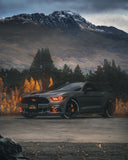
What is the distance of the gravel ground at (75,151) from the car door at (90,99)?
750cm

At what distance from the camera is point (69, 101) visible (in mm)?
15227

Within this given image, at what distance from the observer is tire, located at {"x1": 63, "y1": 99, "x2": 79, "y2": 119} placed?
1513 centimetres

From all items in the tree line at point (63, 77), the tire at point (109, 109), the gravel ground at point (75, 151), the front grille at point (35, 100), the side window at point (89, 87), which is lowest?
the gravel ground at point (75, 151)

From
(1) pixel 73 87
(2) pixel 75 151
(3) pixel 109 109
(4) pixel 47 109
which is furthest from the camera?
(3) pixel 109 109

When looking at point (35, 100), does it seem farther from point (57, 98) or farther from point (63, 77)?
point (63, 77)

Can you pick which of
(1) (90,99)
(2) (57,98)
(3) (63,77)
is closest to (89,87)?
(1) (90,99)

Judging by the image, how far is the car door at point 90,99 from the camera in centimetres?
1575

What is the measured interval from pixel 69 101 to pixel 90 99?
1.30 meters

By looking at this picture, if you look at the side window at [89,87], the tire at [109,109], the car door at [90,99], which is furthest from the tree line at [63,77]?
the car door at [90,99]

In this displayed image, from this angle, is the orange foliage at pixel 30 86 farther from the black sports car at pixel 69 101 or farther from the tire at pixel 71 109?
the tire at pixel 71 109

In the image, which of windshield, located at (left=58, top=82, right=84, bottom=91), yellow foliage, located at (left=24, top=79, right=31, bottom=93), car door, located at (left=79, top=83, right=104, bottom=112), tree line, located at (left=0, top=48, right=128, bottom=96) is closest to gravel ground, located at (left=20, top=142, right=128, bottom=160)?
car door, located at (left=79, top=83, right=104, bottom=112)

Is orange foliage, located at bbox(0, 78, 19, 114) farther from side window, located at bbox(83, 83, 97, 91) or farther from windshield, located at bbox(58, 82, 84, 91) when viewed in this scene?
side window, located at bbox(83, 83, 97, 91)

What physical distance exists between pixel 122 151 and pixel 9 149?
3011 mm

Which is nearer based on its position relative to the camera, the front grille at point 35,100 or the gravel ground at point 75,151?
the gravel ground at point 75,151
